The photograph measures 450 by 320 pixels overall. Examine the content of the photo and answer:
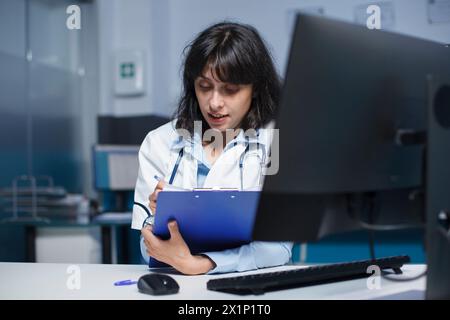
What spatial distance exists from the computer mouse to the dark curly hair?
578 mm

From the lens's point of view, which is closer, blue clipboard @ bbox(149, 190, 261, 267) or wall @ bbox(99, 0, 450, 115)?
blue clipboard @ bbox(149, 190, 261, 267)

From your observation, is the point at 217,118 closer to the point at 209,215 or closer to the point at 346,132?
the point at 209,215

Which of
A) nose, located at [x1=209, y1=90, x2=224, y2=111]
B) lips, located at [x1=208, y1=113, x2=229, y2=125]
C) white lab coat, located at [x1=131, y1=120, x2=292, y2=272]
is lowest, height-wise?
white lab coat, located at [x1=131, y1=120, x2=292, y2=272]

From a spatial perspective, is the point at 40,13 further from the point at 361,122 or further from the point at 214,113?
the point at 361,122

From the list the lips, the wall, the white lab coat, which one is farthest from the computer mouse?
the wall

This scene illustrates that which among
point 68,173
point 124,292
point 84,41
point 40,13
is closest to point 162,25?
point 84,41

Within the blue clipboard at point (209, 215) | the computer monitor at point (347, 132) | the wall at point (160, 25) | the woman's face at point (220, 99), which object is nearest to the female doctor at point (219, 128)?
the woman's face at point (220, 99)

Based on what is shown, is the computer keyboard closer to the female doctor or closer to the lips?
the female doctor

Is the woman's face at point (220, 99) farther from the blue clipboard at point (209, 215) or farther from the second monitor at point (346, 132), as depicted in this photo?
the second monitor at point (346, 132)

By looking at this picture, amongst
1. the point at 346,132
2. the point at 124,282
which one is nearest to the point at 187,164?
the point at 124,282

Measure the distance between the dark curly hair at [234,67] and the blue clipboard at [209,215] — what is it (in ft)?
1.34

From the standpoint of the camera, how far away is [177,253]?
113 cm

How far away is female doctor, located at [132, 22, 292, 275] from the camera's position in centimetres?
134

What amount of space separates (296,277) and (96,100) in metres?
2.94
